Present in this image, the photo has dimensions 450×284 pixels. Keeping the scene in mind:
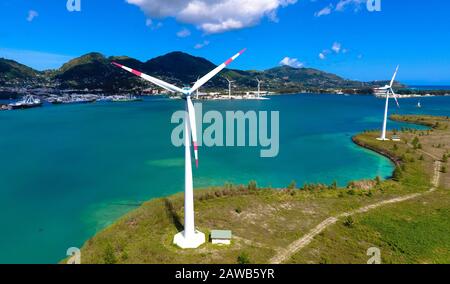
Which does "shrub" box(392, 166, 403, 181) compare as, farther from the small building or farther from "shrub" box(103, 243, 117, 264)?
"shrub" box(103, 243, 117, 264)

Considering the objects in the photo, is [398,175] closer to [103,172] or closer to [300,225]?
[300,225]

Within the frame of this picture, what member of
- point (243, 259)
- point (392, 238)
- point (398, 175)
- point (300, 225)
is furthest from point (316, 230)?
point (398, 175)

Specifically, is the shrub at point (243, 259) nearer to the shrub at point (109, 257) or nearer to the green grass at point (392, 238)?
the green grass at point (392, 238)

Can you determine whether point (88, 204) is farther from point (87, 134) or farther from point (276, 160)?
point (87, 134)

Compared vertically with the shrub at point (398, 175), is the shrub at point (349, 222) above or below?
below

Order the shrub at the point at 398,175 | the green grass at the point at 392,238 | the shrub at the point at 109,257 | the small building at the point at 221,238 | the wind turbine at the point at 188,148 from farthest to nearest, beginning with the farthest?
the shrub at the point at 398,175
the small building at the point at 221,238
the green grass at the point at 392,238
the shrub at the point at 109,257
the wind turbine at the point at 188,148

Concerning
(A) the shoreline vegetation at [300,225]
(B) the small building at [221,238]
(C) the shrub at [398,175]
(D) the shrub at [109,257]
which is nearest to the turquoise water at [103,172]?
(C) the shrub at [398,175]
